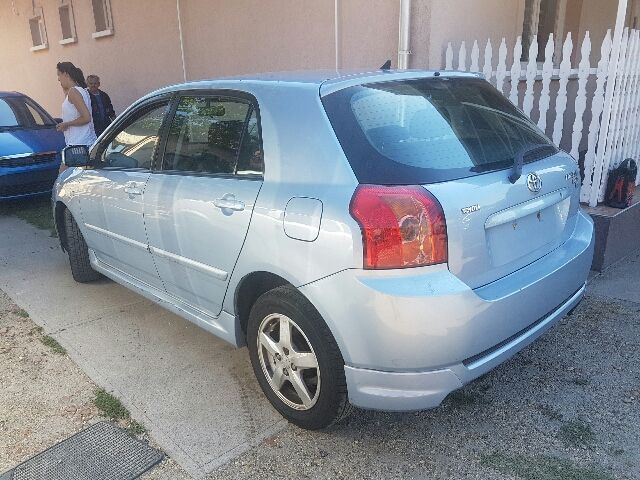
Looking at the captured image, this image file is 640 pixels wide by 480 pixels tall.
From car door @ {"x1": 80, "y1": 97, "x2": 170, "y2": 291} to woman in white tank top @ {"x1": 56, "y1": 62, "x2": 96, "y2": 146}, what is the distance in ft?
7.71

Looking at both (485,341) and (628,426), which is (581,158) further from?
(485,341)

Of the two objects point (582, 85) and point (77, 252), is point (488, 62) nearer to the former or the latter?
point (582, 85)

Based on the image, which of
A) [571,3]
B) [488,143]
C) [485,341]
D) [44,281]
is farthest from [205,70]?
[485,341]

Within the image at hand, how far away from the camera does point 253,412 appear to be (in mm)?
2801

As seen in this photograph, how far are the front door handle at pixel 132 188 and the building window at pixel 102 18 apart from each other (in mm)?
8266

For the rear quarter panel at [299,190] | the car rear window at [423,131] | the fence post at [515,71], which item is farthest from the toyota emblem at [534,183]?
the fence post at [515,71]

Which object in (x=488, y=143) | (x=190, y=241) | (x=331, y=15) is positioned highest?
(x=331, y=15)

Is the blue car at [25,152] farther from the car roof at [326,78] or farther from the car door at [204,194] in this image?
the car roof at [326,78]

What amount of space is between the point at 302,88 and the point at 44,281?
3.33m

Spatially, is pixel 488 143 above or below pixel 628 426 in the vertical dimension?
above

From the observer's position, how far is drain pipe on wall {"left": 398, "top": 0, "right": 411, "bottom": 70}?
5.31 m

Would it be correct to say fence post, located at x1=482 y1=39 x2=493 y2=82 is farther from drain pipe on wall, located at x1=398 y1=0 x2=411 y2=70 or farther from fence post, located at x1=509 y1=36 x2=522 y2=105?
drain pipe on wall, located at x1=398 y1=0 x2=411 y2=70

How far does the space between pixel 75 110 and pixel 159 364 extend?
12.7 ft

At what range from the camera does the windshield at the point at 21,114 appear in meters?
7.57
